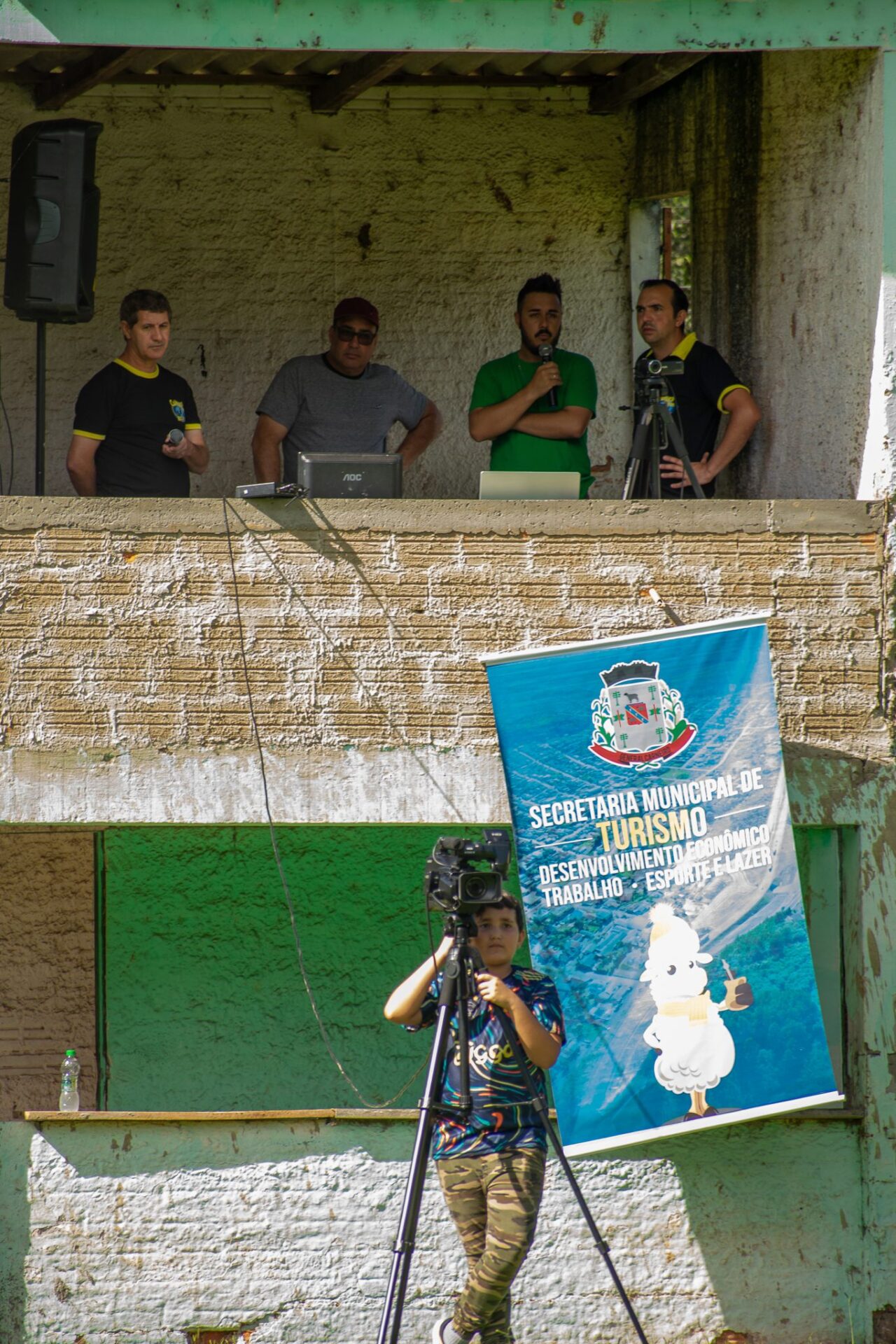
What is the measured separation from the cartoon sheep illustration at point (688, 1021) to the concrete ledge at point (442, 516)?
1552 mm

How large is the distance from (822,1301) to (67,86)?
6.26 meters

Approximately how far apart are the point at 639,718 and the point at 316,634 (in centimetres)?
124

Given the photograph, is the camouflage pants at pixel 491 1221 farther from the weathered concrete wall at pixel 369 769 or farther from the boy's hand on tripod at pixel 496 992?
the weathered concrete wall at pixel 369 769

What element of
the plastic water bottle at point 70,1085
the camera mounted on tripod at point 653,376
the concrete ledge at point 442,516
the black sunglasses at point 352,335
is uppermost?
the black sunglasses at point 352,335

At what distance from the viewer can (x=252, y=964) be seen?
849 cm

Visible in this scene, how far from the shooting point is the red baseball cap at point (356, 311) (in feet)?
24.8

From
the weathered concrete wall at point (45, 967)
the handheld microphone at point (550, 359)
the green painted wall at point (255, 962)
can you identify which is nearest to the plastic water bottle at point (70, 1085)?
the weathered concrete wall at point (45, 967)

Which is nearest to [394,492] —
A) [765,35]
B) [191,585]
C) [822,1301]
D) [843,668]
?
[191,585]

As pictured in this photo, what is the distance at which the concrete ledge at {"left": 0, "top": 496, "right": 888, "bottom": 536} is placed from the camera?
6605 mm

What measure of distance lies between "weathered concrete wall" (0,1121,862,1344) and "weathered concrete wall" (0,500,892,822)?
1241 mm

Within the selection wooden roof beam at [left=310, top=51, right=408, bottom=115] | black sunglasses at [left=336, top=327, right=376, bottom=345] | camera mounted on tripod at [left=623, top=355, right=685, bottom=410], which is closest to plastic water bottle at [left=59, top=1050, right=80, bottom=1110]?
black sunglasses at [left=336, top=327, right=376, bottom=345]

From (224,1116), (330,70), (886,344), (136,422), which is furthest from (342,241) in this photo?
(224,1116)

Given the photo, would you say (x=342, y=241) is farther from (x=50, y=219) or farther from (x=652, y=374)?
(x=652, y=374)

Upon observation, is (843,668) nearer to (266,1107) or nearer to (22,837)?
(266,1107)
